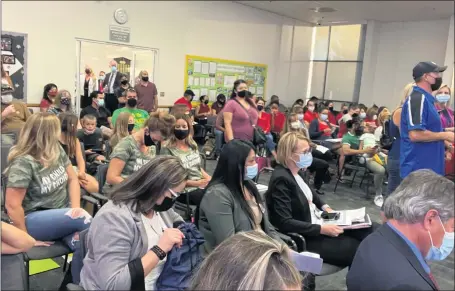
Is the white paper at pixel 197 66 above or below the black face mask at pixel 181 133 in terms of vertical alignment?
above

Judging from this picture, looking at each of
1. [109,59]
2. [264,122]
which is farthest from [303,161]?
[109,59]


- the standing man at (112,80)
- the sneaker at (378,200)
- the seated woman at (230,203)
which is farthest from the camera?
the standing man at (112,80)

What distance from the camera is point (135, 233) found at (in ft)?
5.60

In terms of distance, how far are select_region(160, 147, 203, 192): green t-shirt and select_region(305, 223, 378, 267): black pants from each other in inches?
52.9

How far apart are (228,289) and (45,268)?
2.64 m

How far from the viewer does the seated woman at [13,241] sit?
1.84m

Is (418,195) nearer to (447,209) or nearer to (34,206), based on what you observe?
(447,209)

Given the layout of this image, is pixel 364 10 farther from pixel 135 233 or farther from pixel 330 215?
pixel 135 233

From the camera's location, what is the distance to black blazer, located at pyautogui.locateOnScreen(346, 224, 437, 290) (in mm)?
1295

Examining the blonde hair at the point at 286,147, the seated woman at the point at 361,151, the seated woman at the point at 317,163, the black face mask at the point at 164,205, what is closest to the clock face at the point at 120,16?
the seated woman at the point at 317,163

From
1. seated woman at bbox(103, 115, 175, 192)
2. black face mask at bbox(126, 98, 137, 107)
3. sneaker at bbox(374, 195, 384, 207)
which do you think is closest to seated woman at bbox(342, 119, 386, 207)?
sneaker at bbox(374, 195, 384, 207)

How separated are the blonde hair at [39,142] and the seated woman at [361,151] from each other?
4.01m

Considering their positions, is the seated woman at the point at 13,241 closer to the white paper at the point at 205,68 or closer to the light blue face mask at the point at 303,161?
the light blue face mask at the point at 303,161

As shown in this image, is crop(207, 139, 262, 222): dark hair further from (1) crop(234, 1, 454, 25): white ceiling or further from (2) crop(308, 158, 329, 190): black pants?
(1) crop(234, 1, 454, 25): white ceiling
